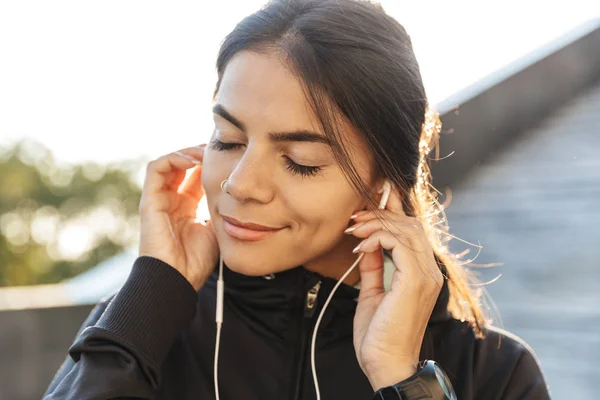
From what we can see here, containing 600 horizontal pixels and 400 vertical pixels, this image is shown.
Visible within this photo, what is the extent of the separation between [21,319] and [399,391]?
238cm

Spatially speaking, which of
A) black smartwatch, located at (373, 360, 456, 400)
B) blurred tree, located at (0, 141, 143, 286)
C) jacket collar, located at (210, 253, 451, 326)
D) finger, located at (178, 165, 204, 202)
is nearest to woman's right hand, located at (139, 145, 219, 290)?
finger, located at (178, 165, 204, 202)

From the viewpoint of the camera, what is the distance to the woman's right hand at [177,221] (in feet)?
8.50

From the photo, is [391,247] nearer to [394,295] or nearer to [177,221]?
[394,295]

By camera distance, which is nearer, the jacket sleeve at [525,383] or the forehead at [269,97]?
the forehead at [269,97]

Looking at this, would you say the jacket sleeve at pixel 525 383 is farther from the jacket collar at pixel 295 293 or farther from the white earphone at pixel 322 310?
the white earphone at pixel 322 310

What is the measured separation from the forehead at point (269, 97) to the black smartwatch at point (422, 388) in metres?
0.66

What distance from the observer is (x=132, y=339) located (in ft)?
7.78

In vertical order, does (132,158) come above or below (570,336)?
below

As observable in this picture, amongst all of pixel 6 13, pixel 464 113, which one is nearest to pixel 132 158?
pixel 6 13

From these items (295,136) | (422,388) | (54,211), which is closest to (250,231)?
(295,136)

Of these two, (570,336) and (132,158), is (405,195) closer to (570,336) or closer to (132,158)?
(570,336)

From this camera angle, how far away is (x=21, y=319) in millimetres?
4059

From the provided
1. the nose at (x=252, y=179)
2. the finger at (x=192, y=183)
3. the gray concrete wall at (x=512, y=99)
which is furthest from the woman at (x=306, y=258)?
the gray concrete wall at (x=512, y=99)

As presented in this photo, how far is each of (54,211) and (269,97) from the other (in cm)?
2540
